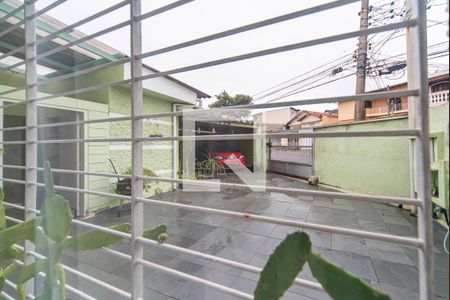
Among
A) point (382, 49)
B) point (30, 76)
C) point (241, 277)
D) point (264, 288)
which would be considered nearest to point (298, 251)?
point (264, 288)

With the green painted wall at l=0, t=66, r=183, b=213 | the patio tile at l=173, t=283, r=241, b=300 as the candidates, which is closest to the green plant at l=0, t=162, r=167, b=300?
the patio tile at l=173, t=283, r=241, b=300

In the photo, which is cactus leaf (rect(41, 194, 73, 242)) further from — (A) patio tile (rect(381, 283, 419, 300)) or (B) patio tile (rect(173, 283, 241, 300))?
(A) patio tile (rect(381, 283, 419, 300))

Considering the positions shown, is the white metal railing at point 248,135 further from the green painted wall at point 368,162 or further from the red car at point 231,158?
the red car at point 231,158

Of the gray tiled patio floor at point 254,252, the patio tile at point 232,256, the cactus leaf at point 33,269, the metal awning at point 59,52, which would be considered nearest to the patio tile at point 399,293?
the gray tiled patio floor at point 254,252

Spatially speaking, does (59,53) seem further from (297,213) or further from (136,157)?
(297,213)

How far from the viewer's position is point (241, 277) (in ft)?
6.55

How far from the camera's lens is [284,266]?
44cm

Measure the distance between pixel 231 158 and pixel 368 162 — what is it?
4.50 meters

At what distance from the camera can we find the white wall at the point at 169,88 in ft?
14.1

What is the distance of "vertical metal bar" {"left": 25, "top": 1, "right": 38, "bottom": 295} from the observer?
109 cm

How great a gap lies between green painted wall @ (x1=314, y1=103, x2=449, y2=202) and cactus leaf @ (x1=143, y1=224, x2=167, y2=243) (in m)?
4.53

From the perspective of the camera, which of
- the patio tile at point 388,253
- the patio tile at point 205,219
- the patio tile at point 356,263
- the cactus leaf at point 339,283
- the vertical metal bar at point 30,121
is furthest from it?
the patio tile at point 205,219

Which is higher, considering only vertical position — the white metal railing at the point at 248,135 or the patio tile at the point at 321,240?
the white metal railing at the point at 248,135

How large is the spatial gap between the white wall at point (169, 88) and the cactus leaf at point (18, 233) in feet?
11.1
